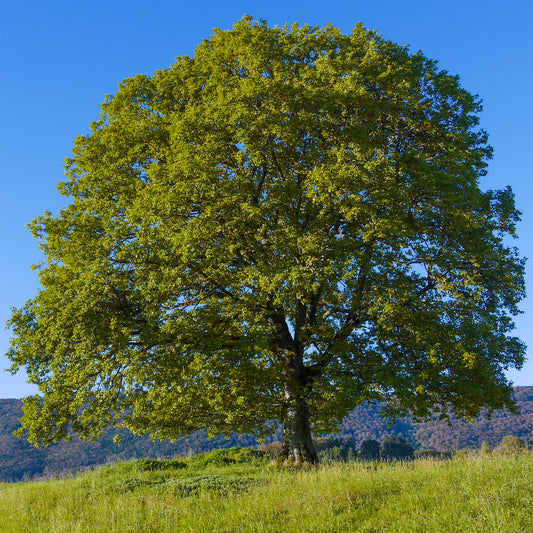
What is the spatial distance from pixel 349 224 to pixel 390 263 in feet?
8.24

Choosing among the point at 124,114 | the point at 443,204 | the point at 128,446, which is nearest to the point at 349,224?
the point at 443,204

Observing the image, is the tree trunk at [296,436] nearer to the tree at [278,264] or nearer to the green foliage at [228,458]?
the tree at [278,264]

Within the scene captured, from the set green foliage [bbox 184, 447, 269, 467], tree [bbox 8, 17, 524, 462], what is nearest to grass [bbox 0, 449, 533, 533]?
tree [bbox 8, 17, 524, 462]

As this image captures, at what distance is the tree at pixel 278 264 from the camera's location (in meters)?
16.2

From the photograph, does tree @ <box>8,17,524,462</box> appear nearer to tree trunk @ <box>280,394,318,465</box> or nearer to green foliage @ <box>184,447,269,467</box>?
tree trunk @ <box>280,394,318,465</box>

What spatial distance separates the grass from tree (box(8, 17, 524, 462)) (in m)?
2.78

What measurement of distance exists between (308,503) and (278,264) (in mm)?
8000

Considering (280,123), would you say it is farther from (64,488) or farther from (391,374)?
(64,488)

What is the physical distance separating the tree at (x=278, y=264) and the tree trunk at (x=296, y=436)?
8 cm

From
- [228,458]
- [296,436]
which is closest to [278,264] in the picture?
[296,436]

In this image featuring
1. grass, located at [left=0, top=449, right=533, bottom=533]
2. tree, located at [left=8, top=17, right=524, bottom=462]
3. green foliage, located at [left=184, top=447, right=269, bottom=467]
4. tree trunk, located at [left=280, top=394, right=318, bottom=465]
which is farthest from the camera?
green foliage, located at [left=184, top=447, right=269, bottom=467]

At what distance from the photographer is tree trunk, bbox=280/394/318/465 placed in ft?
59.7

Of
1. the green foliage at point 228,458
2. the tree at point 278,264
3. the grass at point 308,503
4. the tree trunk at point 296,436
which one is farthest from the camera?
the green foliage at point 228,458

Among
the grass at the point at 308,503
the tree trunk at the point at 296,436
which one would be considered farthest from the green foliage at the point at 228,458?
the grass at the point at 308,503
